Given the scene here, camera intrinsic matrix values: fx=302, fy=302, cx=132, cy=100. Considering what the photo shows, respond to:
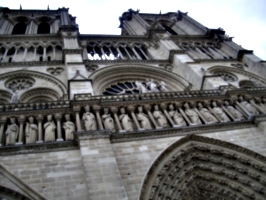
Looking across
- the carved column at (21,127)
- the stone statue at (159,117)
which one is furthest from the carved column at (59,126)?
the stone statue at (159,117)

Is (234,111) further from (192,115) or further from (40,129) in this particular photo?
(40,129)

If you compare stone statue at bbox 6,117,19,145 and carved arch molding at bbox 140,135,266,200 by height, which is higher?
stone statue at bbox 6,117,19,145

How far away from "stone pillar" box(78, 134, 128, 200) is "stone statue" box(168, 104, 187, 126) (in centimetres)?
260

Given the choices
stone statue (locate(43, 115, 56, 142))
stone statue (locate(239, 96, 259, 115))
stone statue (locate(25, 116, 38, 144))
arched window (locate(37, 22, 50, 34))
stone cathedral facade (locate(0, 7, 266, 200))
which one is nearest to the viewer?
stone cathedral facade (locate(0, 7, 266, 200))

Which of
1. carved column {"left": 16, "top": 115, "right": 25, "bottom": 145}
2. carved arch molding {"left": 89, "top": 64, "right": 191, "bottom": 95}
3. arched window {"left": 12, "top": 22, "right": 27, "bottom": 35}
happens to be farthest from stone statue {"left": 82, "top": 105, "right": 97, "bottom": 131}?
arched window {"left": 12, "top": 22, "right": 27, "bottom": 35}

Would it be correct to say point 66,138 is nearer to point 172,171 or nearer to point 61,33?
point 172,171

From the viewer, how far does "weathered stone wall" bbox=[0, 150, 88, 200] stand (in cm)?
660

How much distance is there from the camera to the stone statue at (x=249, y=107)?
34.8 ft

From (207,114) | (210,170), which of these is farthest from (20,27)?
(210,170)

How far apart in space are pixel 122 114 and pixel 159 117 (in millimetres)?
1196

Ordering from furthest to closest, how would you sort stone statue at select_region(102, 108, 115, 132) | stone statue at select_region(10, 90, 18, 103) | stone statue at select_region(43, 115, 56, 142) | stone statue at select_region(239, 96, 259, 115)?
stone statue at select_region(10, 90, 18, 103) → stone statue at select_region(239, 96, 259, 115) → stone statue at select_region(102, 108, 115, 132) → stone statue at select_region(43, 115, 56, 142)

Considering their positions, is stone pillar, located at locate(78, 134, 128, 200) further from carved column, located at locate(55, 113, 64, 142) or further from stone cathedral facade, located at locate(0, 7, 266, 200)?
carved column, located at locate(55, 113, 64, 142)

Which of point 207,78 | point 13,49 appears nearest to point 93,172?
point 207,78

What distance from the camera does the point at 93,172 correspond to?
693cm
